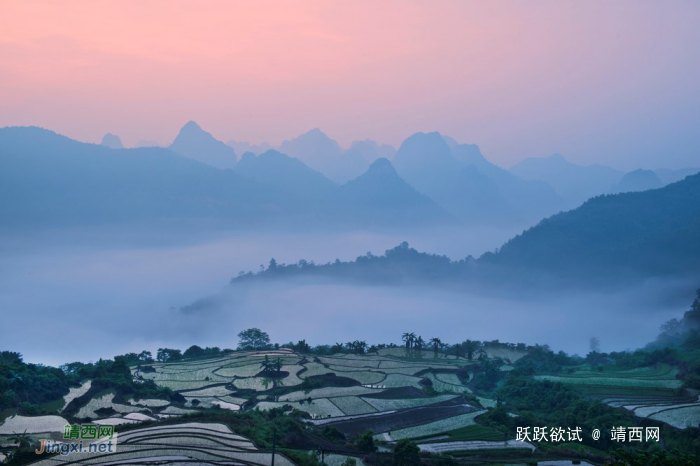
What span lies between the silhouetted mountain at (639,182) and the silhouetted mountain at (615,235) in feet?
239

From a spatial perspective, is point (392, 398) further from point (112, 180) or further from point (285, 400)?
point (112, 180)

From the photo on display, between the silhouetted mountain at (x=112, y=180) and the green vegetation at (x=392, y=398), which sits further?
the silhouetted mountain at (x=112, y=180)

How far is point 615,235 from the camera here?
11525 cm

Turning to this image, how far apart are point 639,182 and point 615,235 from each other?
91.1 m

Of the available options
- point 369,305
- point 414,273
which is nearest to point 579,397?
point 369,305

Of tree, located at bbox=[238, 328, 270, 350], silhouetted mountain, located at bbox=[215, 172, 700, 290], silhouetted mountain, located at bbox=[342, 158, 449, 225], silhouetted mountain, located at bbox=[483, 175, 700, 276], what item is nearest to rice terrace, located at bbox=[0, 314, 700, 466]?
tree, located at bbox=[238, 328, 270, 350]

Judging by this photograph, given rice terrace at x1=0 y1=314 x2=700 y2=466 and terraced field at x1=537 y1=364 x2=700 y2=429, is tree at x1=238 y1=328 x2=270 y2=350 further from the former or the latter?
terraced field at x1=537 y1=364 x2=700 y2=429

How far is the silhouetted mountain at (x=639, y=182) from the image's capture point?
19300cm

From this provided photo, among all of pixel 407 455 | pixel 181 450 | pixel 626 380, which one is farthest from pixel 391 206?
pixel 181 450

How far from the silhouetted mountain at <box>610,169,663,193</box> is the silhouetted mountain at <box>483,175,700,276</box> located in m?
73.0

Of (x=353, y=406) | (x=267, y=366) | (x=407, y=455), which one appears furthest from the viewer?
(x=267, y=366)

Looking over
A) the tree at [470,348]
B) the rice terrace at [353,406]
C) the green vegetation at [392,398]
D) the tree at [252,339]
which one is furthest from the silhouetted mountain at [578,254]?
the tree at [252,339]

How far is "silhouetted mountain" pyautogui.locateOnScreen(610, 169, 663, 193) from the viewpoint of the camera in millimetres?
193000

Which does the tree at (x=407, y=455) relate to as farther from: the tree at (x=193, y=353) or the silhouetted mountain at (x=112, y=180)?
the silhouetted mountain at (x=112, y=180)
